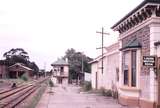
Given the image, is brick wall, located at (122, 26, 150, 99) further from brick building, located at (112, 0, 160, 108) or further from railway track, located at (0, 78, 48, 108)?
railway track, located at (0, 78, 48, 108)

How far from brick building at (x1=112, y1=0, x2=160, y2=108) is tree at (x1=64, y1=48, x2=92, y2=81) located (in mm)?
77923

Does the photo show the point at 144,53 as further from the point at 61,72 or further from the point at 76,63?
the point at 76,63

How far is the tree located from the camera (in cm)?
10344

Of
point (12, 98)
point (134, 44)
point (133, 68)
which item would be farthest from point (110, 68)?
point (134, 44)

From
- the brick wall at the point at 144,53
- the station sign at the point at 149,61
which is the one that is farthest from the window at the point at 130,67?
the station sign at the point at 149,61

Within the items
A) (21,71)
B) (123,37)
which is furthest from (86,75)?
(21,71)

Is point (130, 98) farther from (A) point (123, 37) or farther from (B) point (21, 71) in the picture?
(B) point (21, 71)

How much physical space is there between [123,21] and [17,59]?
13486 centimetres

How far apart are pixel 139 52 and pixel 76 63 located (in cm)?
8714

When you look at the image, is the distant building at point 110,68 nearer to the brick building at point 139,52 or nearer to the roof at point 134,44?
the brick building at point 139,52

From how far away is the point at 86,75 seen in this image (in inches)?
2598

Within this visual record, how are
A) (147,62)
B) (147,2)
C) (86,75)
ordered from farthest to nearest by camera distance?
(86,75) < (147,2) < (147,62)

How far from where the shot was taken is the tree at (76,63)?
103438 mm

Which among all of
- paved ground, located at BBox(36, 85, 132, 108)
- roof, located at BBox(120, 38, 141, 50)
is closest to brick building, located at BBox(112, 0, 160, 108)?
roof, located at BBox(120, 38, 141, 50)
